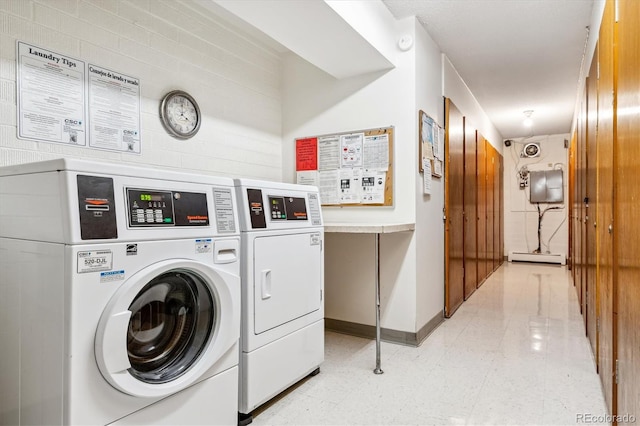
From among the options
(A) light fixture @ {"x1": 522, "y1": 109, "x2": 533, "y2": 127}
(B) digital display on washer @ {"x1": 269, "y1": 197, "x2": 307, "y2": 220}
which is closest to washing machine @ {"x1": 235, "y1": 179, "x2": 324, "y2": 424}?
(B) digital display on washer @ {"x1": 269, "y1": 197, "x2": 307, "y2": 220}

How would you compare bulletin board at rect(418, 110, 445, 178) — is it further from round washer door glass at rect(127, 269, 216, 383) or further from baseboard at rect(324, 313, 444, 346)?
round washer door glass at rect(127, 269, 216, 383)

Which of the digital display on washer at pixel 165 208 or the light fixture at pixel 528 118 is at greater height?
the light fixture at pixel 528 118

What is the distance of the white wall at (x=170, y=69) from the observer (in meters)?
1.84

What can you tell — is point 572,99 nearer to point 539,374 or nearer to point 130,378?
point 539,374

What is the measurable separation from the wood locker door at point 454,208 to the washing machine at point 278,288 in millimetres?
1841

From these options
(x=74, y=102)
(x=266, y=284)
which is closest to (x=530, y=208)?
(x=266, y=284)

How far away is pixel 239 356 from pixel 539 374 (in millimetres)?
1943

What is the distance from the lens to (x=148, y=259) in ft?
4.67

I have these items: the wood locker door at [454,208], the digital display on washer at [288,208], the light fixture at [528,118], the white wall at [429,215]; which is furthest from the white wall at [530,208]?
the digital display on washer at [288,208]

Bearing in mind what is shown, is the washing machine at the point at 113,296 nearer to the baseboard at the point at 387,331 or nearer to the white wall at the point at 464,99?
the baseboard at the point at 387,331

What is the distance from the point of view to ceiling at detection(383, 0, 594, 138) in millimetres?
2895

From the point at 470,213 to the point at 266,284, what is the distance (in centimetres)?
356

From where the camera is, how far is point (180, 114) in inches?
102

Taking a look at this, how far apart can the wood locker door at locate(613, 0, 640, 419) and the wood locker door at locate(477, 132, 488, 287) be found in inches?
149
